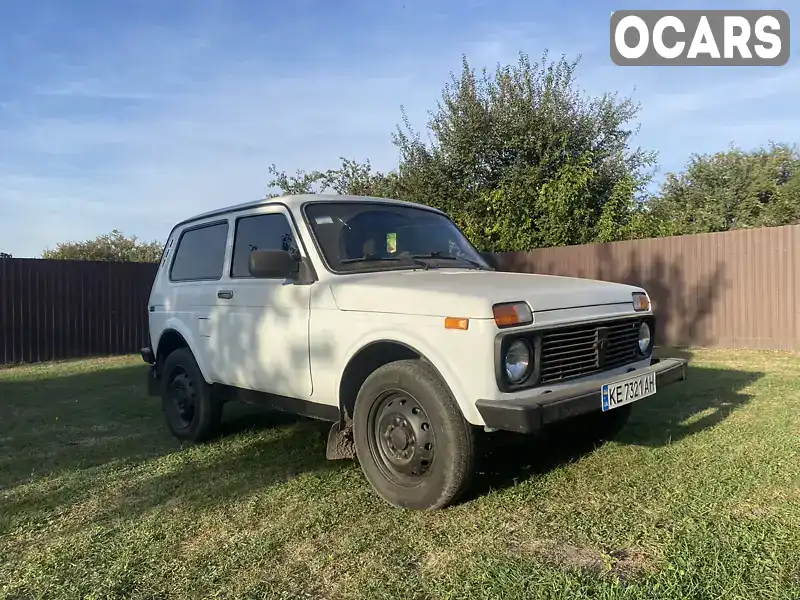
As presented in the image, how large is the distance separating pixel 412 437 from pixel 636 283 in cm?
936

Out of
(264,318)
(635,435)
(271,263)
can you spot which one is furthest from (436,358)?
(635,435)

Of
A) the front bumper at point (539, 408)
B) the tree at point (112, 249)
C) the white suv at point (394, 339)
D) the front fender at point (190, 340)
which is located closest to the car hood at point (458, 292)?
the white suv at point (394, 339)

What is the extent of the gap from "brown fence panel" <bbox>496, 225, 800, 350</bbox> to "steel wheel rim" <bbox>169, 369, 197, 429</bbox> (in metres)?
8.84

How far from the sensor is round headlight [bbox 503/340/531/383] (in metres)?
3.25

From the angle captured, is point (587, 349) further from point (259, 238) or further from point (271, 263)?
point (259, 238)

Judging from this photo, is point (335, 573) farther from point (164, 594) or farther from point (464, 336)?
point (464, 336)

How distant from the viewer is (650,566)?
274cm

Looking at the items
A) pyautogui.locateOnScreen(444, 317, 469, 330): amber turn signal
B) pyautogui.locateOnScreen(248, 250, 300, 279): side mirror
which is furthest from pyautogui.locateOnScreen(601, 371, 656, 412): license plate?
pyautogui.locateOnScreen(248, 250, 300, 279): side mirror

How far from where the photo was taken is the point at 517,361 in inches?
130

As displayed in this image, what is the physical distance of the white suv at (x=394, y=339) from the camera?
10.8 ft

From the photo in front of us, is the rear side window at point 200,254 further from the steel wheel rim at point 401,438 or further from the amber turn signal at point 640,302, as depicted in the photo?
the amber turn signal at point 640,302

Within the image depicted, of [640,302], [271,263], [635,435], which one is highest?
[271,263]

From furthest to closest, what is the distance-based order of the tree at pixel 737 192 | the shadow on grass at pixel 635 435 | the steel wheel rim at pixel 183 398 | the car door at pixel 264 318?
the tree at pixel 737 192, the steel wheel rim at pixel 183 398, the car door at pixel 264 318, the shadow on grass at pixel 635 435

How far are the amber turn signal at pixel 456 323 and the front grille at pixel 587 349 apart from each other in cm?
48
